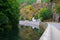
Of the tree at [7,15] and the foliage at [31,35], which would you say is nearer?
the foliage at [31,35]

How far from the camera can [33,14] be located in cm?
5184

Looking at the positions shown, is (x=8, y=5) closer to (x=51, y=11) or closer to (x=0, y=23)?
(x=0, y=23)

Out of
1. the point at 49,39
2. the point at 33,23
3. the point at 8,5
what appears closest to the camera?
the point at 49,39

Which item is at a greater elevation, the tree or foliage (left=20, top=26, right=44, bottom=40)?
the tree

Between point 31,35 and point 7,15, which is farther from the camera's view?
point 7,15

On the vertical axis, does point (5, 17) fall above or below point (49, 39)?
above

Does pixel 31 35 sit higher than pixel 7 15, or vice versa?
pixel 7 15

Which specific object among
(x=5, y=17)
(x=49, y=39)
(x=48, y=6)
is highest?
(x=48, y=6)

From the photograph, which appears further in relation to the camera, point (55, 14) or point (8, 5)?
point (55, 14)

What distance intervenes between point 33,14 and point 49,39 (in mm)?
39146

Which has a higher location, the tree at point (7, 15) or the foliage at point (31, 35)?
the tree at point (7, 15)

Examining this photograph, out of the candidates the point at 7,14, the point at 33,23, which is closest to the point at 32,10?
the point at 33,23

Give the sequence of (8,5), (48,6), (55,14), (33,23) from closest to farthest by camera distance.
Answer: (8,5), (33,23), (55,14), (48,6)

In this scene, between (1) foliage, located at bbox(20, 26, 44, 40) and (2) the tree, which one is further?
(2) the tree
